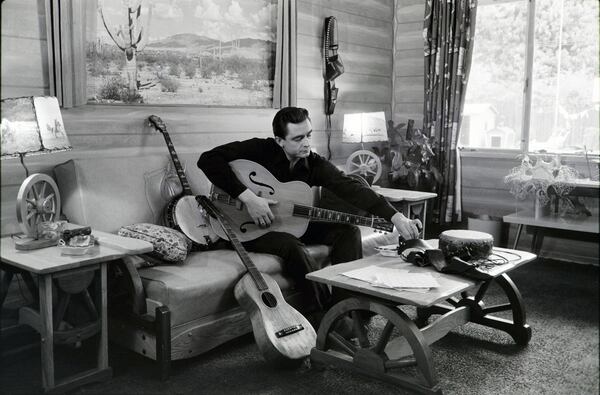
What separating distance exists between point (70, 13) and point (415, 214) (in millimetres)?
2238

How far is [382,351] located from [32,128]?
1.36 m

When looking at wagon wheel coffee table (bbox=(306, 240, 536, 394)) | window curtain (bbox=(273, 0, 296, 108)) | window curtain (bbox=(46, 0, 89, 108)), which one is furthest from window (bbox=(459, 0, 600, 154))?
window curtain (bbox=(46, 0, 89, 108))

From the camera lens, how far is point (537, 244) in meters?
3.47

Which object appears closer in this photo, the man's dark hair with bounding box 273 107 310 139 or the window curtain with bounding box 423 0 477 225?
the man's dark hair with bounding box 273 107 310 139

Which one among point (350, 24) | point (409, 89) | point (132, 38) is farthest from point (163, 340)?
point (409, 89)

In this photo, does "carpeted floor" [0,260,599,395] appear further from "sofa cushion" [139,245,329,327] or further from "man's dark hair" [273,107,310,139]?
"man's dark hair" [273,107,310,139]

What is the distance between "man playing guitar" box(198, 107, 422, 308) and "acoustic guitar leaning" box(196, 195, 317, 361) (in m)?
0.23

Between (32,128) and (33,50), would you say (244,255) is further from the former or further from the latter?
(33,50)

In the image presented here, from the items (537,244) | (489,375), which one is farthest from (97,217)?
(537,244)

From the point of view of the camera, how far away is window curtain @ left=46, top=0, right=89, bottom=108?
7.84 ft

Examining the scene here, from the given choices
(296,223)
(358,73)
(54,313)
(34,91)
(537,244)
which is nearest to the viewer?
(54,313)

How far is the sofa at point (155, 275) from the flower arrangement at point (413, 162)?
159 centimetres

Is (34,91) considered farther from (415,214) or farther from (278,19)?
(415,214)

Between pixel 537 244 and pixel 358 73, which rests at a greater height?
pixel 358 73
